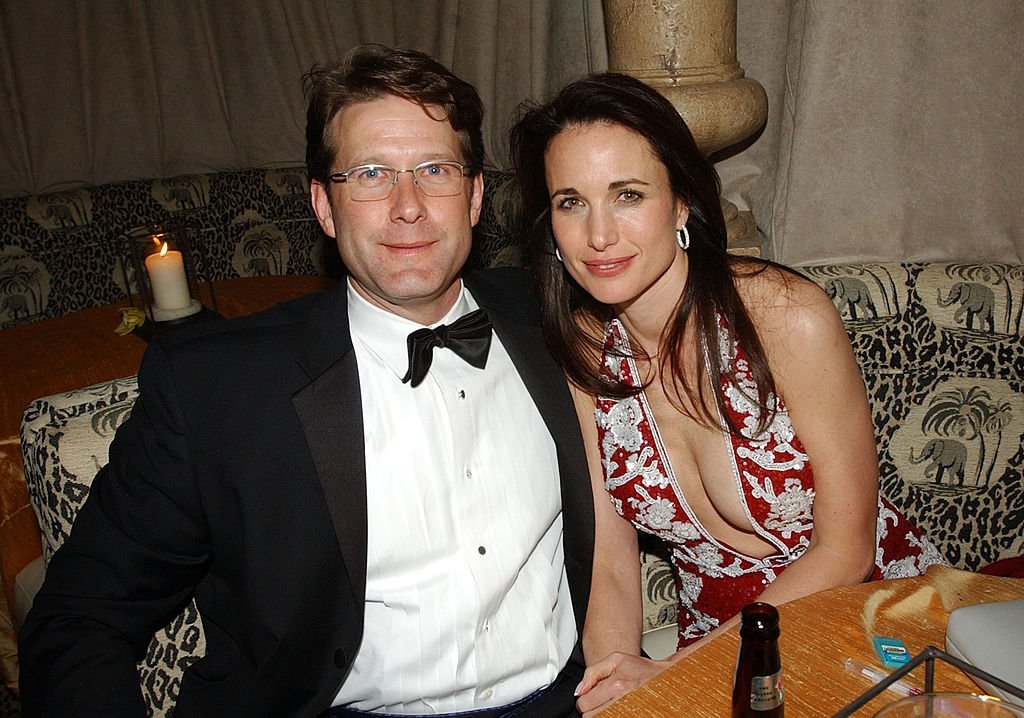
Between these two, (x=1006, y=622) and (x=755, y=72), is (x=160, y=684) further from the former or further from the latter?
(x=755, y=72)

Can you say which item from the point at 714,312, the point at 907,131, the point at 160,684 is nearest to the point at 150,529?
the point at 160,684

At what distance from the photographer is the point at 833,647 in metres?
1.25

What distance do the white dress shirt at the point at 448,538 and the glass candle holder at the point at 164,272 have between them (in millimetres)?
1552

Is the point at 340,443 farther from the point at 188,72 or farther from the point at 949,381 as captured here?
the point at 188,72

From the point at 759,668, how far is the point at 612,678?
0.62 metres

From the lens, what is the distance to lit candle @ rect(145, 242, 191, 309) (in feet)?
10.2

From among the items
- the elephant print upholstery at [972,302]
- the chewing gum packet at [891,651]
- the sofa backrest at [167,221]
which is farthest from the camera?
the sofa backrest at [167,221]

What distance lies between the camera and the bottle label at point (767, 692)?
1075 millimetres

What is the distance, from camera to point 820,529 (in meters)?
1.79

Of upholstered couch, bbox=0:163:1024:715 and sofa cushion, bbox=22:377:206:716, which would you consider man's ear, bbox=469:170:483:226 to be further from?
sofa cushion, bbox=22:377:206:716

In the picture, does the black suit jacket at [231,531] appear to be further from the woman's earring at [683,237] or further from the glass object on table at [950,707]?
the glass object on table at [950,707]

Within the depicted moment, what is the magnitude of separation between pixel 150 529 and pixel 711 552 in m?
1.16

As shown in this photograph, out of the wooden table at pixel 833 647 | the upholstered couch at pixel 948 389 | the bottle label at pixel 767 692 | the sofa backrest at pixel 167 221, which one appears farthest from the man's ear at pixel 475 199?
the sofa backrest at pixel 167 221

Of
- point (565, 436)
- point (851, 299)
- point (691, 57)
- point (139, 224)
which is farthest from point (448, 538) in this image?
point (139, 224)
